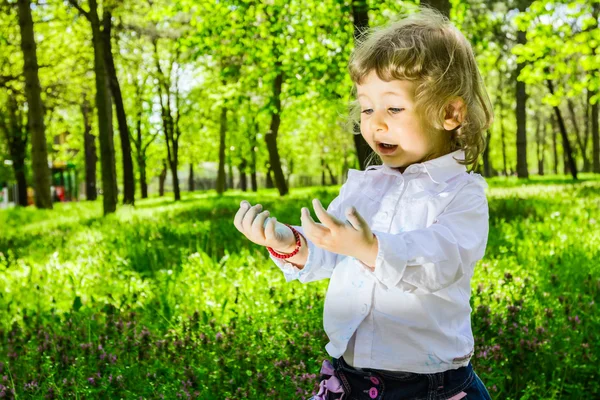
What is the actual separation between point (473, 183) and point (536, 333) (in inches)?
80.0

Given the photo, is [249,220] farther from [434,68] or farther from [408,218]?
[434,68]

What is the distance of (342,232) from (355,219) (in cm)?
4

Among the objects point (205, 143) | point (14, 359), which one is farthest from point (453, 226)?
point (205, 143)

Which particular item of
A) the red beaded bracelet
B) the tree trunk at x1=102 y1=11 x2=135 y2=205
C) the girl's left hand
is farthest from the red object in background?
the girl's left hand

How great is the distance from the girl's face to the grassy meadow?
56.5 inches

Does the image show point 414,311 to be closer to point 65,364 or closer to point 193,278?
point 65,364

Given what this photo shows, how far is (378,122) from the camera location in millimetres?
2016

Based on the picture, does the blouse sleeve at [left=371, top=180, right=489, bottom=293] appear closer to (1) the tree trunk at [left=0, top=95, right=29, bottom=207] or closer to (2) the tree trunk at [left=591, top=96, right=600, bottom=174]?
(2) the tree trunk at [left=591, top=96, right=600, bottom=174]

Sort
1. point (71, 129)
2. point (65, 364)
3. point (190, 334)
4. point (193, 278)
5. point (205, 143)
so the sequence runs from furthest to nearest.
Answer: point (205, 143), point (71, 129), point (193, 278), point (190, 334), point (65, 364)

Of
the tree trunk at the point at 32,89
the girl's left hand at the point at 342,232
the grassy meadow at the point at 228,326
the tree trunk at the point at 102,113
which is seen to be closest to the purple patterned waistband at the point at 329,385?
the girl's left hand at the point at 342,232

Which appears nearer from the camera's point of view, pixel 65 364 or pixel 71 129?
pixel 65 364

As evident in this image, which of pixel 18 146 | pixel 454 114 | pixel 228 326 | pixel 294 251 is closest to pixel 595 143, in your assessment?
pixel 18 146

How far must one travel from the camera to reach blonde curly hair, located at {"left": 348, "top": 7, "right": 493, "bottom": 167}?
6.59 ft

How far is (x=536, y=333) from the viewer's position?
146 inches
